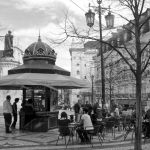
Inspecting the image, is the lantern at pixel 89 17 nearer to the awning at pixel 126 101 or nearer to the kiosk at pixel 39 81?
the kiosk at pixel 39 81

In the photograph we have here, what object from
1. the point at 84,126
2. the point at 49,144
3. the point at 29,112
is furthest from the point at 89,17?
the point at 29,112

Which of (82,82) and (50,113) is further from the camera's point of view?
(50,113)

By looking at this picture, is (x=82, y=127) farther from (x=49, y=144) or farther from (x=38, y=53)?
(x=38, y=53)

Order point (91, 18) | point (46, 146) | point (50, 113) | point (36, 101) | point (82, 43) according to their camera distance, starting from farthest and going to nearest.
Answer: point (36, 101), point (50, 113), point (91, 18), point (46, 146), point (82, 43)

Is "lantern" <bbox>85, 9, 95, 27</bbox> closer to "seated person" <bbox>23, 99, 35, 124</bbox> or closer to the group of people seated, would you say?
the group of people seated

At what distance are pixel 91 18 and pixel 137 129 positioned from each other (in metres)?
5.76

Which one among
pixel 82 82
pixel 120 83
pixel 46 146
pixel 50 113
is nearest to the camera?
pixel 46 146

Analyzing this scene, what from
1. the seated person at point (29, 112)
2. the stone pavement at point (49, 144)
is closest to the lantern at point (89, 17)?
the stone pavement at point (49, 144)

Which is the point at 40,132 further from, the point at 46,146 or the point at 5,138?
the point at 46,146

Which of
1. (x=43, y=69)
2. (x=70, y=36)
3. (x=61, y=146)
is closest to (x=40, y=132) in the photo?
(x=43, y=69)

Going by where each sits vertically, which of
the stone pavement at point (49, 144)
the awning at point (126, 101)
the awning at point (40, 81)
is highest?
the awning at point (40, 81)

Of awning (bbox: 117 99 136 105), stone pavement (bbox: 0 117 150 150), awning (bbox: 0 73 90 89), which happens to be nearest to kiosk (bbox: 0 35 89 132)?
awning (bbox: 0 73 90 89)

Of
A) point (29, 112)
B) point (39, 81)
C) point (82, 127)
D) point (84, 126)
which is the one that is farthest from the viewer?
point (29, 112)

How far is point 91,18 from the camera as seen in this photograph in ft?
40.3
